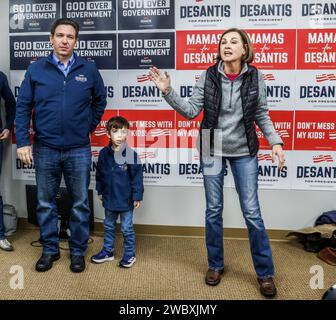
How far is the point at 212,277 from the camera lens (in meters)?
2.63

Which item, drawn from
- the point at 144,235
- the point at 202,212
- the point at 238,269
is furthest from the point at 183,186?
the point at 238,269

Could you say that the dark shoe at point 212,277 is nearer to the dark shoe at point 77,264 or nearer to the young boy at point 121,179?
the young boy at point 121,179

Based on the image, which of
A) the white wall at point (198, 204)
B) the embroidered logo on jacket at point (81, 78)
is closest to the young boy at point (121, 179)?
the embroidered logo on jacket at point (81, 78)

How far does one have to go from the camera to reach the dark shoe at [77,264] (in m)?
2.79

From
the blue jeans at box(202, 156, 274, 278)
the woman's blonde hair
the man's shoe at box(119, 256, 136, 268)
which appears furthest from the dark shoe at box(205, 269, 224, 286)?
the woman's blonde hair

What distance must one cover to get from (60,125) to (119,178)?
490 mm

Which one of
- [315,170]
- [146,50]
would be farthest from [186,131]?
[315,170]

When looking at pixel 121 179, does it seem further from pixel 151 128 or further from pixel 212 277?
pixel 212 277

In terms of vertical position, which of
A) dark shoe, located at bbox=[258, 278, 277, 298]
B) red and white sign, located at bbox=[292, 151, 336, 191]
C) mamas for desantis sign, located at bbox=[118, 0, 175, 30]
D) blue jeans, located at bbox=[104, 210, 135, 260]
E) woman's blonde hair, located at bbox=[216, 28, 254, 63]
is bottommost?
dark shoe, located at bbox=[258, 278, 277, 298]

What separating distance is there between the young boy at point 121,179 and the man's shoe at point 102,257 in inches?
0.7

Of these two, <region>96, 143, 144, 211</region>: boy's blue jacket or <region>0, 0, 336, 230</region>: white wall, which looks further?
<region>0, 0, 336, 230</region>: white wall

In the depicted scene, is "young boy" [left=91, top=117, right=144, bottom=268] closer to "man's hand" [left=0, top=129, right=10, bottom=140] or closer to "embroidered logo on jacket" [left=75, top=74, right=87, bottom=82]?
"embroidered logo on jacket" [left=75, top=74, right=87, bottom=82]

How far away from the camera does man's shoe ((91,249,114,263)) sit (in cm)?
294

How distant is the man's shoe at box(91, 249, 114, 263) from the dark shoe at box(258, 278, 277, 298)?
1.01 metres
